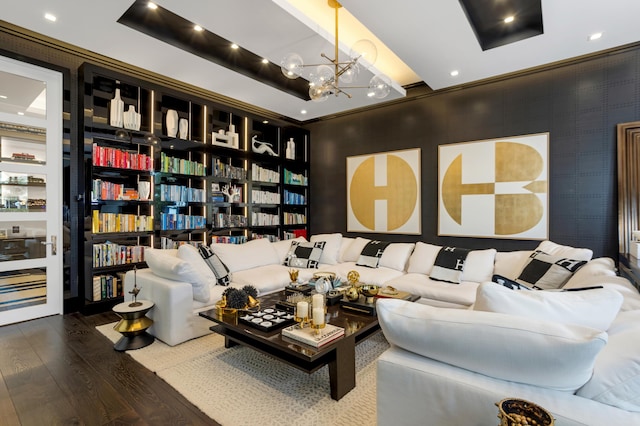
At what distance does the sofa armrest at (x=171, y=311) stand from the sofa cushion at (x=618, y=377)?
2.79m

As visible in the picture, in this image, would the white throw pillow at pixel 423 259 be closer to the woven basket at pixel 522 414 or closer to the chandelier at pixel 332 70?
the chandelier at pixel 332 70

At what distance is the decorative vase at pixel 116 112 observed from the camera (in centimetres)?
387

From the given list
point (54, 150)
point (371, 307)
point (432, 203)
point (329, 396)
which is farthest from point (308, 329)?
point (54, 150)

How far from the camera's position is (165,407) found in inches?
77.0

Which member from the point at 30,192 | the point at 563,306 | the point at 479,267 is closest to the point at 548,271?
the point at 479,267

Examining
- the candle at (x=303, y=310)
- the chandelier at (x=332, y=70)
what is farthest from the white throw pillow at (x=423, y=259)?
the candle at (x=303, y=310)

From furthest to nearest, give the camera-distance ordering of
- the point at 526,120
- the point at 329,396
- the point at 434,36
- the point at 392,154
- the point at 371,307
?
the point at 392,154
the point at 526,120
the point at 434,36
the point at 371,307
the point at 329,396

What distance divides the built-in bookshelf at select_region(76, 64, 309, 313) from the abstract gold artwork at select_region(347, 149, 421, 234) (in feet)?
4.50

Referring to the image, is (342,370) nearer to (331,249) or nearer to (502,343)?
(502,343)

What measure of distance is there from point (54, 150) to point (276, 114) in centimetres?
344

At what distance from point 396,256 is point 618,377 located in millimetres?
3369

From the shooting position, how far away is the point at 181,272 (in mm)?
2846

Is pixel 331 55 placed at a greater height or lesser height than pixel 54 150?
greater

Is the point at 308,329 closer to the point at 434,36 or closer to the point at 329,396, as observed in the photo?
the point at 329,396
